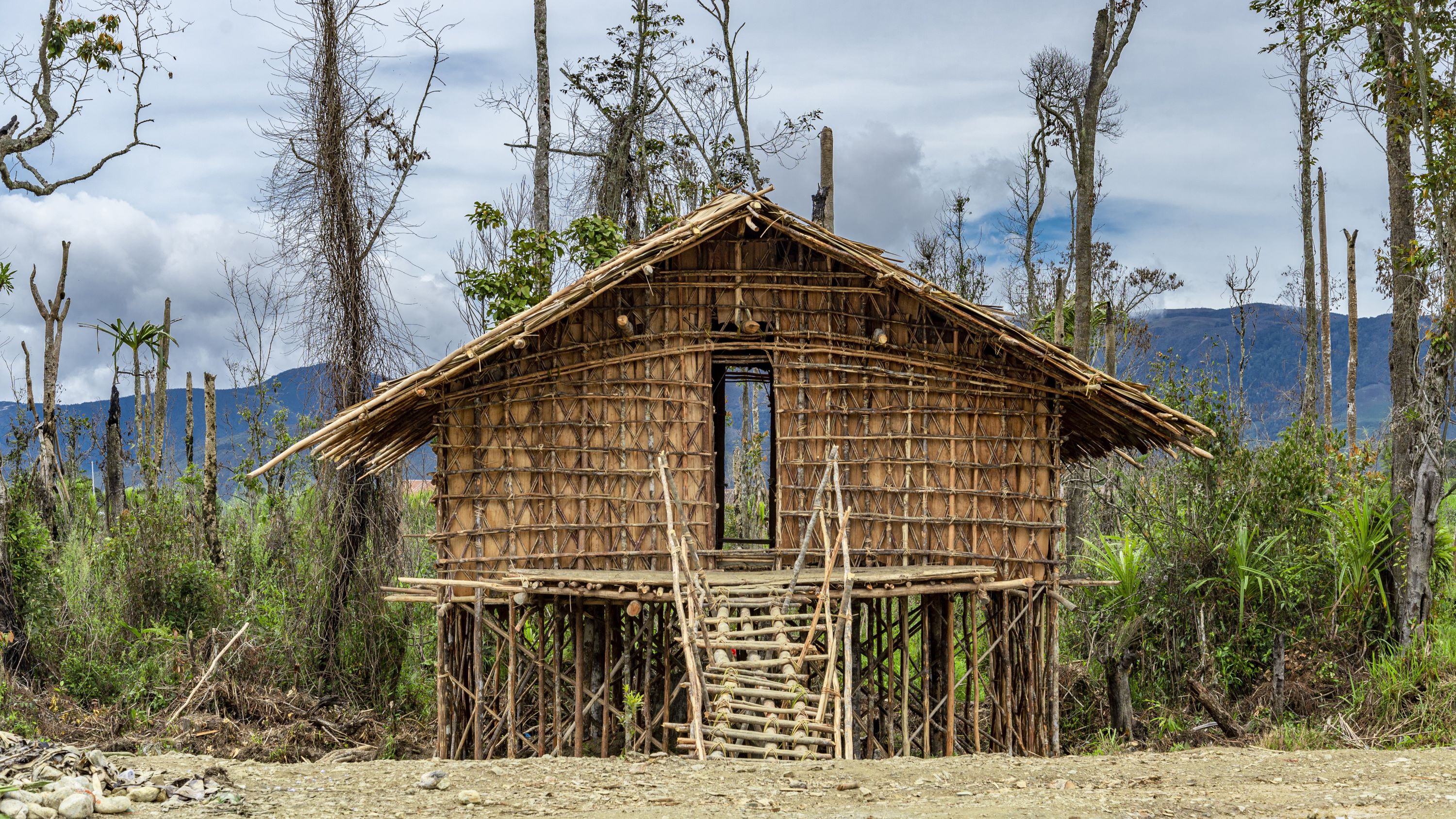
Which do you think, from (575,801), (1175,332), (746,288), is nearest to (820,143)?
(746,288)

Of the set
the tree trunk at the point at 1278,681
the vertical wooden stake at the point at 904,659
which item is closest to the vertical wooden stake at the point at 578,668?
the vertical wooden stake at the point at 904,659

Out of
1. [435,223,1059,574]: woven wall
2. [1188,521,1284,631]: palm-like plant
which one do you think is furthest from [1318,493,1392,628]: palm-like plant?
[435,223,1059,574]: woven wall

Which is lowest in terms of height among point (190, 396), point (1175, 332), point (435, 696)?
point (435, 696)

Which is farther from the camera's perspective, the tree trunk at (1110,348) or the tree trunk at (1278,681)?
the tree trunk at (1110,348)

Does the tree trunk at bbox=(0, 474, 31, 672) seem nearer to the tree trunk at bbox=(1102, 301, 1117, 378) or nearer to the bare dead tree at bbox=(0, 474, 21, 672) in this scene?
the bare dead tree at bbox=(0, 474, 21, 672)

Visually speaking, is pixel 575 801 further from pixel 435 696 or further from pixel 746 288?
pixel 435 696

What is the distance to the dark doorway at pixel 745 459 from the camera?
1512cm

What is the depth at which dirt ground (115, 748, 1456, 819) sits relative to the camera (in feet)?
24.5

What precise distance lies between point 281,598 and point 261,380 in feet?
27.8

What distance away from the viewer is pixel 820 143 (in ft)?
78.6

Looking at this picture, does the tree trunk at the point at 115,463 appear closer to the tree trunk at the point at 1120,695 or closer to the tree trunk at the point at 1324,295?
the tree trunk at the point at 1120,695

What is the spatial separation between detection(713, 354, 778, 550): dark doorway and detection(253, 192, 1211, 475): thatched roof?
1.61m

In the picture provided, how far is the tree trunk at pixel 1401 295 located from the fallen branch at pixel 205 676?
50.5 ft

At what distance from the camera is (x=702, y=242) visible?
13.2 m
